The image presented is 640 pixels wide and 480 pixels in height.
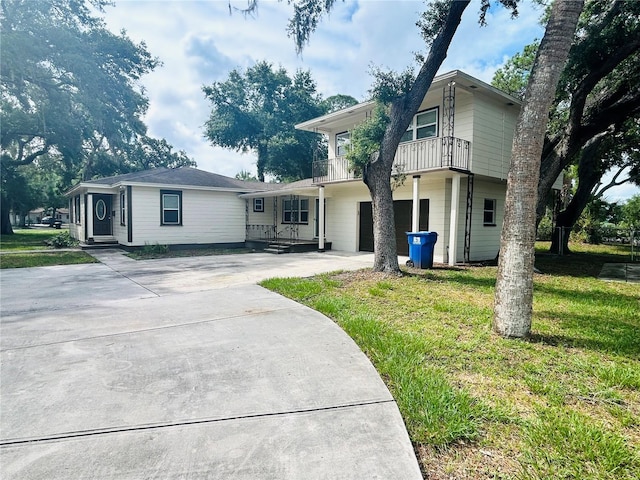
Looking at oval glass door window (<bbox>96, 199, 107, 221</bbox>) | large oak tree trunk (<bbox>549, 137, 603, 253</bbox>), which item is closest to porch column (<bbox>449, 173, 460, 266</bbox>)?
large oak tree trunk (<bbox>549, 137, 603, 253</bbox>)

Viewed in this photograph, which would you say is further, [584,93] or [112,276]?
[584,93]

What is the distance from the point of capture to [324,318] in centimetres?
507

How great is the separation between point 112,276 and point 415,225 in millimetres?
8771

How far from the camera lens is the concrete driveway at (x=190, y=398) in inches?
82.0

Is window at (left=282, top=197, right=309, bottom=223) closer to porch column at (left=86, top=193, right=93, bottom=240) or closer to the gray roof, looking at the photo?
the gray roof

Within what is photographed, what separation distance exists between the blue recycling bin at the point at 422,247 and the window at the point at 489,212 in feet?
14.9

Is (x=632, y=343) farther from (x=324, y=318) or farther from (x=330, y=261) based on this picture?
(x=330, y=261)

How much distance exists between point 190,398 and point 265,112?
1208 inches

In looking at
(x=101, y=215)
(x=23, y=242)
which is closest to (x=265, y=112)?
(x=101, y=215)

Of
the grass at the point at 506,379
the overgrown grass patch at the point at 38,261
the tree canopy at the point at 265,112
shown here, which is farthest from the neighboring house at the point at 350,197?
the tree canopy at the point at 265,112

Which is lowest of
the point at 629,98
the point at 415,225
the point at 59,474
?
the point at 59,474

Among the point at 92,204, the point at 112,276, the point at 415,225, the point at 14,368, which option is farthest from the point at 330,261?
the point at 92,204

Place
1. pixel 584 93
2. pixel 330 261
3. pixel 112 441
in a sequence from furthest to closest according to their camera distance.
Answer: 1. pixel 330 261
2. pixel 584 93
3. pixel 112 441

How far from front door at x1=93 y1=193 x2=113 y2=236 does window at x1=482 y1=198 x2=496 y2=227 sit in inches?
709
